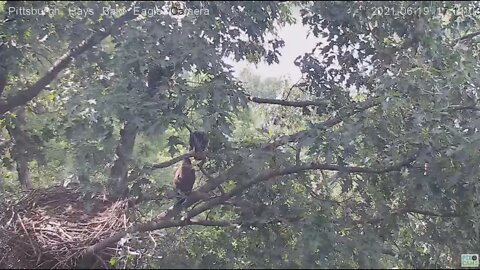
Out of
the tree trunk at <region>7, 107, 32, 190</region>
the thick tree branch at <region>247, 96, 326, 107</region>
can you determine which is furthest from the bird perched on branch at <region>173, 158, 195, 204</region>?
the tree trunk at <region>7, 107, 32, 190</region>

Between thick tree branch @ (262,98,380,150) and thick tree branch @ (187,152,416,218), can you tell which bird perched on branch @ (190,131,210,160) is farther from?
thick tree branch @ (262,98,380,150)

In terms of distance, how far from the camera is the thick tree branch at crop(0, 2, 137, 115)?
3488 mm

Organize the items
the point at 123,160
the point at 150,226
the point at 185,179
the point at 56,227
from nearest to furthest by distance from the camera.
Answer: the point at 123,160
the point at 150,226
the point at 56,227
the point at 185,179

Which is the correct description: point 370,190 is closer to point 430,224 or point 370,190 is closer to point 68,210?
point 430,224

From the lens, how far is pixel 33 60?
4.11 m

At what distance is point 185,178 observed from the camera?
4613 mm

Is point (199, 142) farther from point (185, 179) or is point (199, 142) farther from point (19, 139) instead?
point (19, 139)

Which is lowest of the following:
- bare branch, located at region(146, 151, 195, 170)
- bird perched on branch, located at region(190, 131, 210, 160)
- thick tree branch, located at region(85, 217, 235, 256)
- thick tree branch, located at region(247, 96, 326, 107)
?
thick tree branch, located at region(85, 217, 235, 256)

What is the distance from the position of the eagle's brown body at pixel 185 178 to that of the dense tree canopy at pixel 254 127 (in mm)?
85

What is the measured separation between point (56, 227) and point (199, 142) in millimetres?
1251

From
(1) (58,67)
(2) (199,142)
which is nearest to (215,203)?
(2) (199,142)

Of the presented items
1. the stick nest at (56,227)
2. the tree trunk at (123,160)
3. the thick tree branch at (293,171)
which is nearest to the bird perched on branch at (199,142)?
the thick tree branch at (293,171)

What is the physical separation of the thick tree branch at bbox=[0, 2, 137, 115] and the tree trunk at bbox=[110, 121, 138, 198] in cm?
54

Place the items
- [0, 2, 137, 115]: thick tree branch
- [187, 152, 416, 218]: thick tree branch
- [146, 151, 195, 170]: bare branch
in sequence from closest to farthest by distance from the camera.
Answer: [0, 2, 137, 115]: thick tree branch → [187, 152, 416, 218]: thick tree branch → [146, 151, 195, 170]: bare branch
